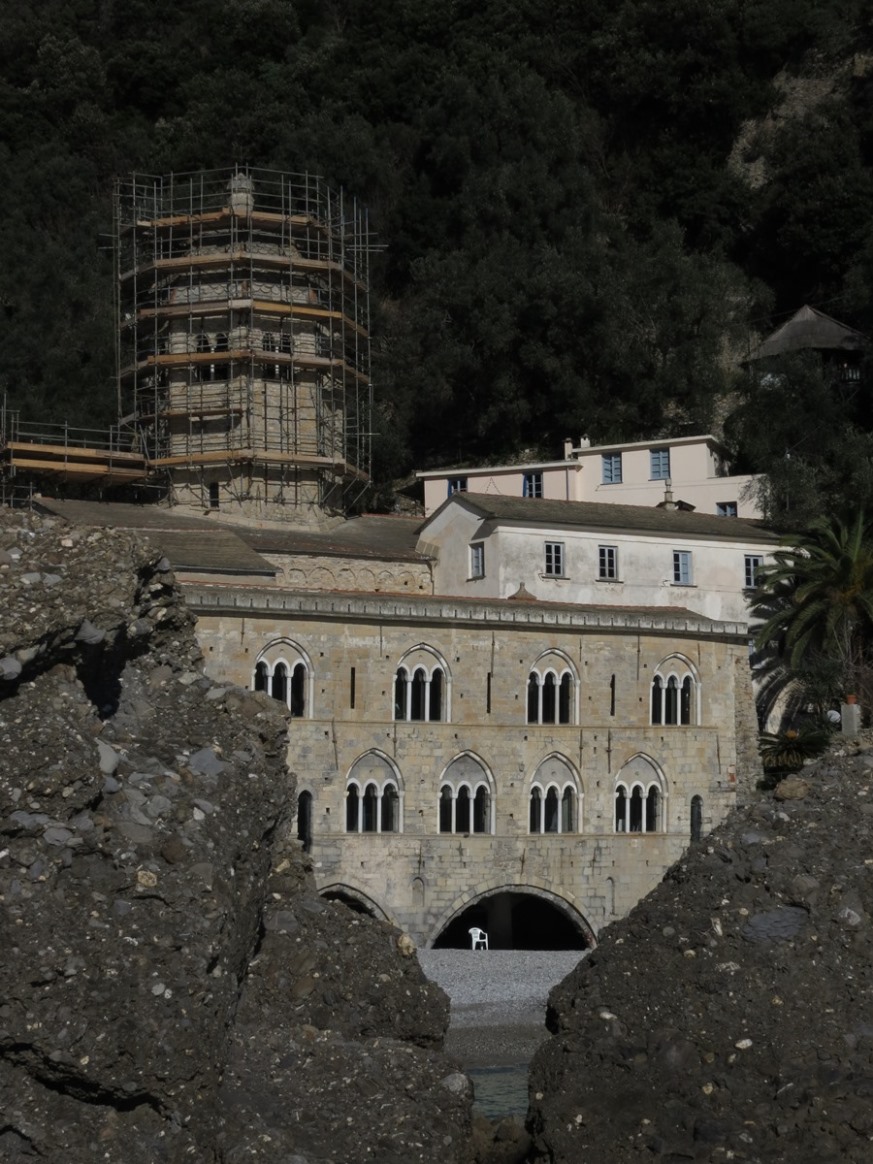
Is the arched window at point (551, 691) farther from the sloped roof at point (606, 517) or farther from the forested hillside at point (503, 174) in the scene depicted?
the forested hillside at point (503, 174)

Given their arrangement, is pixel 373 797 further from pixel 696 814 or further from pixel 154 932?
pixel 154 932

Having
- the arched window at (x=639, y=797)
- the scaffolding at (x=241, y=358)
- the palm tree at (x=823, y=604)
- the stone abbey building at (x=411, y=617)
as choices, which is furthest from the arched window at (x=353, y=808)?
the palm tree at (x=823, y=604)

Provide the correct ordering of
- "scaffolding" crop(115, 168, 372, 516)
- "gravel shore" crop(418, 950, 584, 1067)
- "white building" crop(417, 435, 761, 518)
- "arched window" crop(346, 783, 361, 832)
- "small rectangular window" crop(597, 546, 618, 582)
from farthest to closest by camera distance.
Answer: "white building" crop(417, 435, 761, 518) → "scaffolding" crop(115, 168, 372, 516) → "small rectangular window" crop(597, 546, 618, 582) → "arched window" crop(346, 783, 361, 832) → "gravel shore" crop(418, 950, 584, 1067)

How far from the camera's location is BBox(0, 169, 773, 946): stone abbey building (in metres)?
42.4

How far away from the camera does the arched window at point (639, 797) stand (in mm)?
45438

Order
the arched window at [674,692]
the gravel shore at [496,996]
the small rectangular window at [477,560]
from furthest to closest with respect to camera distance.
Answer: the small rectangular window at [477,560]
the arched window at [674,692]
the gravel shore at [496,996]

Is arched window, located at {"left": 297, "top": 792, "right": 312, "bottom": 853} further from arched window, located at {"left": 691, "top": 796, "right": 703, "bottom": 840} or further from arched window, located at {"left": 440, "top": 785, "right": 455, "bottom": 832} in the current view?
arched window, located at {"left": 691, "top": 796, "right": 703, "bottom": 840}

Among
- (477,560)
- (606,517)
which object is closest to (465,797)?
(477,560)

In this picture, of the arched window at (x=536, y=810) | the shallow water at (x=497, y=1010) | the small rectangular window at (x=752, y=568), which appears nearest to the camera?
the shallow water at (x=497, y=1010)

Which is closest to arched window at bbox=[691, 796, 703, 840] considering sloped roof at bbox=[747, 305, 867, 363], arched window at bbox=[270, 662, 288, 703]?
arched window at bbox=[270, 662, 288, 703]

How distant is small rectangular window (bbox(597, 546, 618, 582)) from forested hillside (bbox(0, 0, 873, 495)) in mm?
12529

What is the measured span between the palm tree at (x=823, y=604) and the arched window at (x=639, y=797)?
782 centimetres

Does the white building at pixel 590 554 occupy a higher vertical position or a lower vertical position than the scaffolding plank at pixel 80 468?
lower

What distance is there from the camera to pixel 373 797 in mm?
42688
